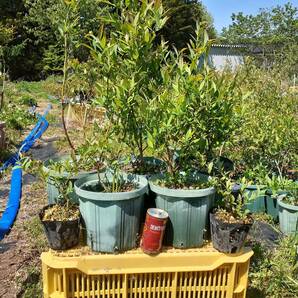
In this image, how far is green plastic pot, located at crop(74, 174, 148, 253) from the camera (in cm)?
201

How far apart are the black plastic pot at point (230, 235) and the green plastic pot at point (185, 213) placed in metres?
0.12

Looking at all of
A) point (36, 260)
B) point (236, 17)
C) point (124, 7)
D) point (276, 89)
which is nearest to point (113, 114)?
point (124, 7)

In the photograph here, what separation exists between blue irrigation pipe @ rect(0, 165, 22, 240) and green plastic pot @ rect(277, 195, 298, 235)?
88.3 inches

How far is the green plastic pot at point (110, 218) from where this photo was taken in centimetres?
201

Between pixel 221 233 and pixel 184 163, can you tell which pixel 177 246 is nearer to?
pixel 221 233

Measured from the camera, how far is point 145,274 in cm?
203

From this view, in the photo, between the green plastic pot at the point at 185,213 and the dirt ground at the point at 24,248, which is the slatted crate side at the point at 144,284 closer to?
the green plastic pot at the point at 185,213

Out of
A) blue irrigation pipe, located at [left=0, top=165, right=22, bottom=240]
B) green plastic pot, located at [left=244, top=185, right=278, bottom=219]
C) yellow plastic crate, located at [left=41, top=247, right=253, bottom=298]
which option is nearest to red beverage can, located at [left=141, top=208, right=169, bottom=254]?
yellow plastic crate, located at [left=41, top=247, right=253, bottom=298]

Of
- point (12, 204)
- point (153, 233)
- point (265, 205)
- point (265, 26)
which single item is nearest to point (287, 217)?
point (265, 205)

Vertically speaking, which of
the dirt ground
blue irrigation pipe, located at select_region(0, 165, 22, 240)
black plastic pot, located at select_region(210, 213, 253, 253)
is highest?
black plastic pot, located at select_region(210, 213, 253, 253)

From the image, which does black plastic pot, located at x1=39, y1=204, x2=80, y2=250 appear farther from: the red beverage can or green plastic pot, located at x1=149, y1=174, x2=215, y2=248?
green plastic pot, located at x1=149, y1=174, x2=215, y2=248

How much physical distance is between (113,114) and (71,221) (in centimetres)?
70

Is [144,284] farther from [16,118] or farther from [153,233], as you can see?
[16,118]

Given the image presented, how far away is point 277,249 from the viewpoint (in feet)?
9.53
